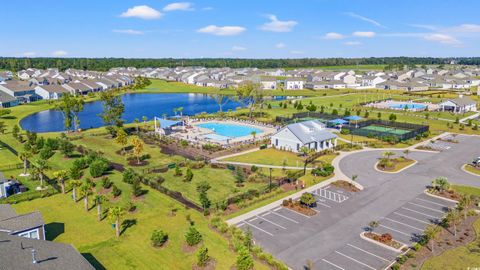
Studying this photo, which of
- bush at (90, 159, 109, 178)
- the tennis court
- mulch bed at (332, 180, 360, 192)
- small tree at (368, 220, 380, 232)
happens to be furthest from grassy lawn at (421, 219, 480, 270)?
the tennis court

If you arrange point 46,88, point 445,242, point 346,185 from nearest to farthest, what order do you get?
point 445,242 < point 346,185 < point 46,88

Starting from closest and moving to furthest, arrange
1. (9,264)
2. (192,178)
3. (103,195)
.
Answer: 1. (9,264)
2. (103,195)
3. (192,178)

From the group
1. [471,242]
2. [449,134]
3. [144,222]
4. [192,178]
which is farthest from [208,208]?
[449,134]

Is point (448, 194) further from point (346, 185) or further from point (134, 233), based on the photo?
point (134, 233)

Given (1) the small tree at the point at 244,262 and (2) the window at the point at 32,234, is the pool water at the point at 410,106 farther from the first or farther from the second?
(2) the window at the point at 32,234

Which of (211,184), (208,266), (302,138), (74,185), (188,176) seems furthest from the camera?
(302,138)

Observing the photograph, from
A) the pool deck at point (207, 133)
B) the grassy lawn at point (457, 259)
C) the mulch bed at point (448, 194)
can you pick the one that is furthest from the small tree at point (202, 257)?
the pool deck at point (207, 133)

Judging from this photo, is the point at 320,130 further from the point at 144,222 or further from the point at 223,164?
the point at 144,222

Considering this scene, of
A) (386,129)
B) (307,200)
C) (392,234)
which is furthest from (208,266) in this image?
(386,129)
